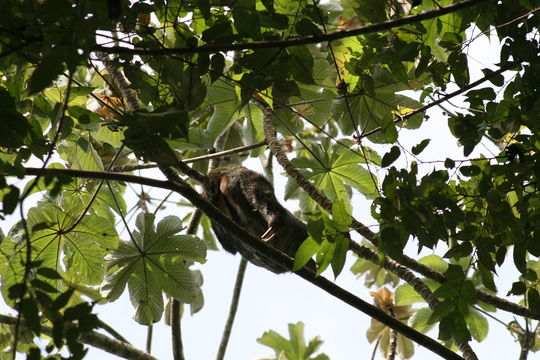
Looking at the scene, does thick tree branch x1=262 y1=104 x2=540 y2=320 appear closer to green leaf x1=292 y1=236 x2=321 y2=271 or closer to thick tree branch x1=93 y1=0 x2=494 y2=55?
green leaf x1=292 y1=236 x2=321 y2=271

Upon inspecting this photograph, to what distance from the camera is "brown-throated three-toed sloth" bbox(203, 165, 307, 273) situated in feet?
13.4

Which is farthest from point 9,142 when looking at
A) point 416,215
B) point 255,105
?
point 255,105

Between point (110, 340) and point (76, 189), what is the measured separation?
1033 mm

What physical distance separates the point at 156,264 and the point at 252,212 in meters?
0.99

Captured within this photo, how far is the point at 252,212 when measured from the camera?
4.46m

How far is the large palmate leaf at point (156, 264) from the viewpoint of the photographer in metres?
3.66

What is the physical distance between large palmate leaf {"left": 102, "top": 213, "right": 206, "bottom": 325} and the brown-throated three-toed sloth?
0.48 metres

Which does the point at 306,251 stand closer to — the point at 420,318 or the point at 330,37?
the point at 330,37

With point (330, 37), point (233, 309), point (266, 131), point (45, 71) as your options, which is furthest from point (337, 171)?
point (45, 71)

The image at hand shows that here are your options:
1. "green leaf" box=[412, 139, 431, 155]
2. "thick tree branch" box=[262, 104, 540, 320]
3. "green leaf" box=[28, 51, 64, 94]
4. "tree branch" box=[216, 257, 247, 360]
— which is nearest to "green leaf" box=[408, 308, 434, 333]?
"thick tree branch" box=[262, 104, 540, 320]

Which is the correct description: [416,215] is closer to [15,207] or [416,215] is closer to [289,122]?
[15,207]

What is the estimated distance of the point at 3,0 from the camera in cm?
199

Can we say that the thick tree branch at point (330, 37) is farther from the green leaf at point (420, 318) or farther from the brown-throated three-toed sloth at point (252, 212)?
the green leaf at point (420, 318)

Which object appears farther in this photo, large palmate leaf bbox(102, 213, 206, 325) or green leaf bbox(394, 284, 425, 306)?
green leaf bbox(394, 284, 425, 306)
